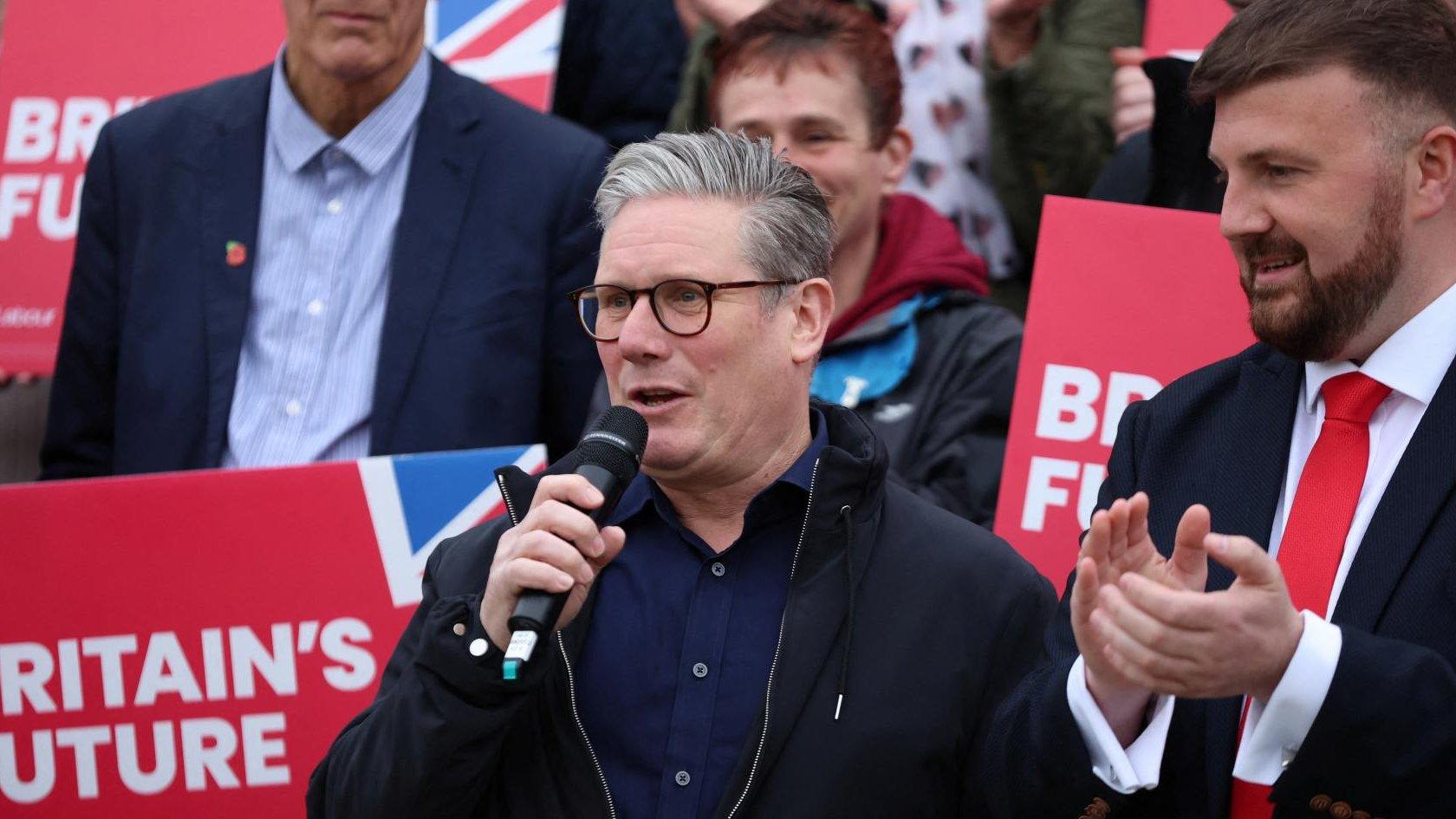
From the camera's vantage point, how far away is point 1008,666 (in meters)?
3.28

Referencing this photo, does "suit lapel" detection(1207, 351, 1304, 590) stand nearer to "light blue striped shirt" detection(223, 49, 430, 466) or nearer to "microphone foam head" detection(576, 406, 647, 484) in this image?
"microphone foam head" detection(576, 406, 647, 484)

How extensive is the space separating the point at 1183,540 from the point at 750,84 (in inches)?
98.3

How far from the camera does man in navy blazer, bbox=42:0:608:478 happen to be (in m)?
4.72

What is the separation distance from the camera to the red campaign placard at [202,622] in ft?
13.8

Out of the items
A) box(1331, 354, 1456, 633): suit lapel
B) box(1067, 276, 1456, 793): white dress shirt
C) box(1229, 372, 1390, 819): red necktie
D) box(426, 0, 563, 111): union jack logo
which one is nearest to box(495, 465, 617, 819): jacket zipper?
box(1067, 276, 1456, 793): white dress shirt

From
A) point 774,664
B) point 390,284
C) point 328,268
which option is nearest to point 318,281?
point 328,268

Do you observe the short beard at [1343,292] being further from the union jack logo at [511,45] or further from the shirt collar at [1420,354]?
the union jack logo at [511,45]

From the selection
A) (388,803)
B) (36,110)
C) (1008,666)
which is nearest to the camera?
(388,803)

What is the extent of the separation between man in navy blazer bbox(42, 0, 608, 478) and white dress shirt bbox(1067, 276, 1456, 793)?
228 centimetres

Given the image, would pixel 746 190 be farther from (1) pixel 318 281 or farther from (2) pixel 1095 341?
(1) pixel 318 281

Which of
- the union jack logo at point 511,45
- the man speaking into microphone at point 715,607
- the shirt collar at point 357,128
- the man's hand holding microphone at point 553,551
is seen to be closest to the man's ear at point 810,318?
the man speaking into microphone at point 715,607

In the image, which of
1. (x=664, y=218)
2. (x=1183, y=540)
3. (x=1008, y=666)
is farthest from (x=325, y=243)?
(x=1183, y=540)

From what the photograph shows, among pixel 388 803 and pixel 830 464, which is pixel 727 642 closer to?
pixel 830 464

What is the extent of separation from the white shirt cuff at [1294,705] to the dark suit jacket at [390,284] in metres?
2.50
